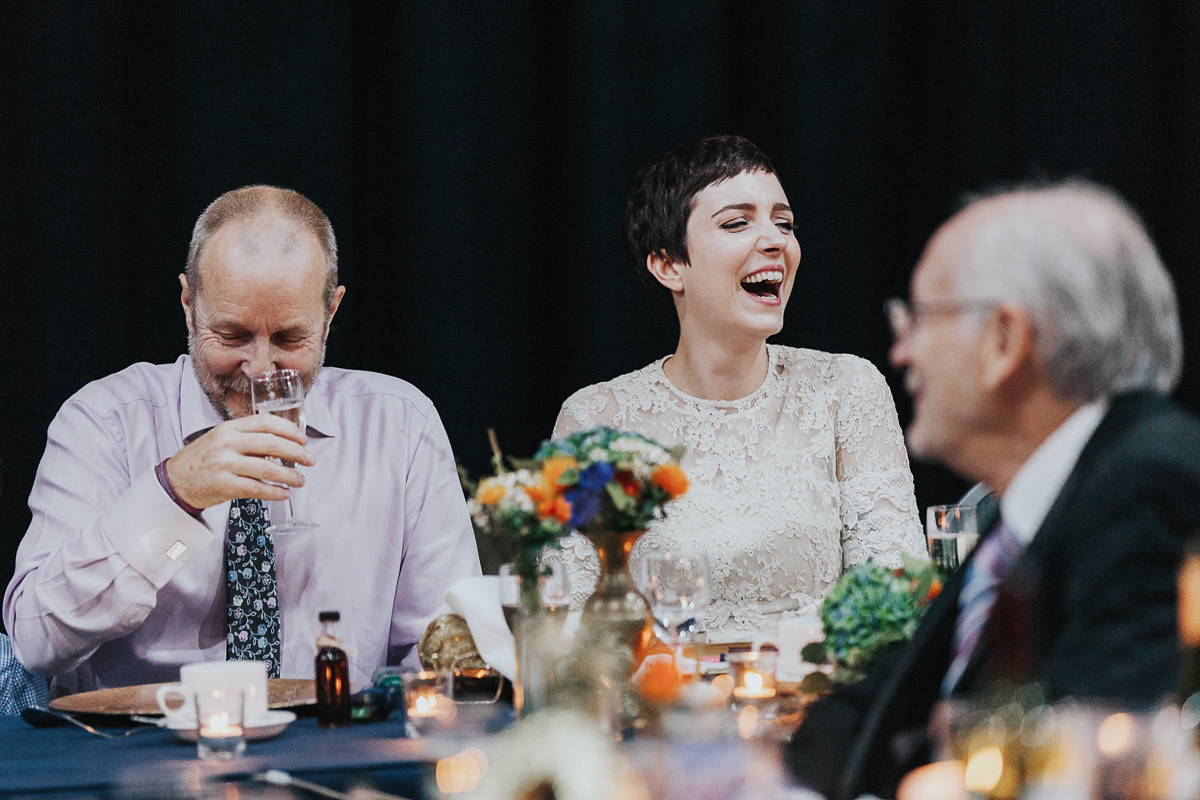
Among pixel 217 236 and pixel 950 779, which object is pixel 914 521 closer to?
pixel 217 236

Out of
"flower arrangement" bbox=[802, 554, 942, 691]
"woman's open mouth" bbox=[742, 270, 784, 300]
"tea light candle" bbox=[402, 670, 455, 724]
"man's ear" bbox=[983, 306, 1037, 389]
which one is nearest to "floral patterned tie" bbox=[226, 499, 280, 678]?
"tea light candle" bbox=[402, 670, 455, 724]

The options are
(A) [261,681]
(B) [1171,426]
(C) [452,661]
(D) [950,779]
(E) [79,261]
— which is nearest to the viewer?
(D) [950,779]

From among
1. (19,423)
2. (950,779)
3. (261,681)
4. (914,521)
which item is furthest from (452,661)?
(19,423)

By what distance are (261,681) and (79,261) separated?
1.66 m

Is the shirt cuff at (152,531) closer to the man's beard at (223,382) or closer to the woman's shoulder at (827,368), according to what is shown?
the man's beard at (223,382)

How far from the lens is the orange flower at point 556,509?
1.39 meters

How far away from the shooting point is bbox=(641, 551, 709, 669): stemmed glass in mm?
1549

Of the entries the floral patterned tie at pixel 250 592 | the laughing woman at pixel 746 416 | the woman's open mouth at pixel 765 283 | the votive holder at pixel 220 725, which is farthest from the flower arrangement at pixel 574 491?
the woman's open mouth at pixel 765 283

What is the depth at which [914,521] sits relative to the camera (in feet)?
8.38

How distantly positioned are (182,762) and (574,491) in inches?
20.0

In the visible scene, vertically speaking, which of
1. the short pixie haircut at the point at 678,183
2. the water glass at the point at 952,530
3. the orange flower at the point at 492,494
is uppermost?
the short pixie haircut at the point at 678,183

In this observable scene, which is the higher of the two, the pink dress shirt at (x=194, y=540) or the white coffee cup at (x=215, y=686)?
the pink dress shirt at (x=194, y=540)

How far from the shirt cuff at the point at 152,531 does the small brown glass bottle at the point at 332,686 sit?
17.4 inches

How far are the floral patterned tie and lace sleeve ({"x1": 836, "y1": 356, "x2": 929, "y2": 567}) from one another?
1.17 m
